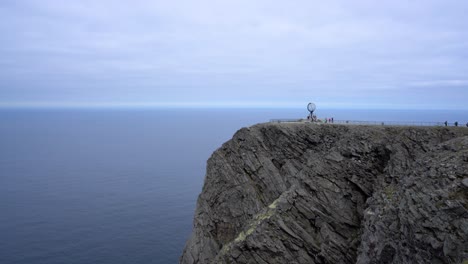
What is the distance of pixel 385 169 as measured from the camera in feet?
138

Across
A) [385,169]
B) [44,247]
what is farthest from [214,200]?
[44,247]

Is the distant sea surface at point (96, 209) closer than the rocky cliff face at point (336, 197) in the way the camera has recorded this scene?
No

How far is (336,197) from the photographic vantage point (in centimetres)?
4262

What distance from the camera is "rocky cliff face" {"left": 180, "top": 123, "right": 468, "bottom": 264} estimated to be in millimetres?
30875

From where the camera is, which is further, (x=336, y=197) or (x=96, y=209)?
(x=96, y=209)

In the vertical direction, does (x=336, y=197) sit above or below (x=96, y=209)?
above

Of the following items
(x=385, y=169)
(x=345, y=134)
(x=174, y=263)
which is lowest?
(x=174, y=263)

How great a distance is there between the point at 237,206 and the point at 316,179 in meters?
12.9

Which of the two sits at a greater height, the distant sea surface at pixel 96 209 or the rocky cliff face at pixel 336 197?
the rocky cliff face at pixel 336 197

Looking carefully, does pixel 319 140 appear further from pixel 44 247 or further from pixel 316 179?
pixel 44 247

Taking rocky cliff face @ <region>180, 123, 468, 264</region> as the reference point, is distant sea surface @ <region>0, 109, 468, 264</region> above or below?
below

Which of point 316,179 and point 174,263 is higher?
point 316,179

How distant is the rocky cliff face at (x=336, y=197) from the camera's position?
101ft

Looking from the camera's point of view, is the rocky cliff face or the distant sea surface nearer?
the rocky cliff face
